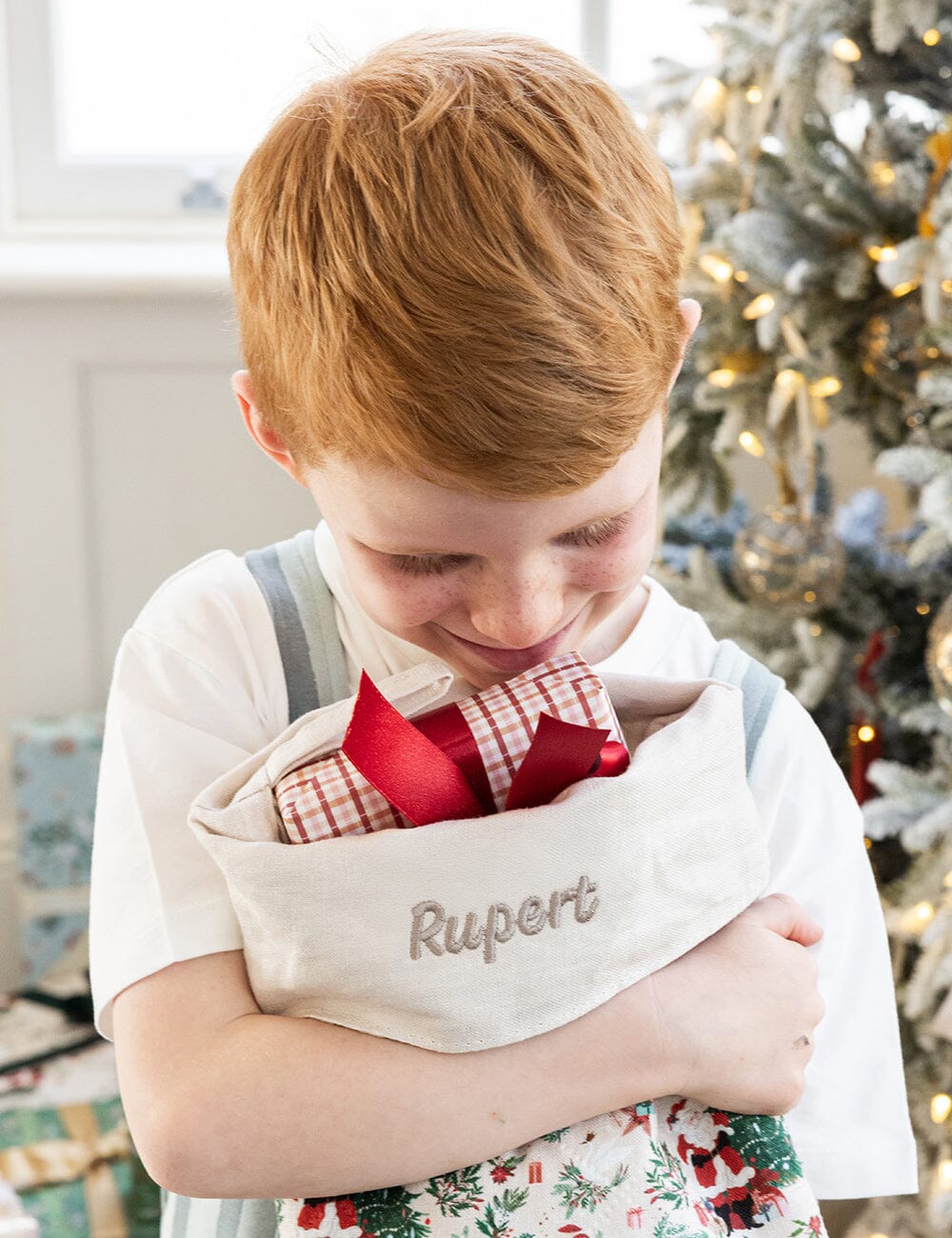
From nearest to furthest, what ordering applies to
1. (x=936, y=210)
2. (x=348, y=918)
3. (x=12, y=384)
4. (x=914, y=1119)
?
(x=348, y=918) → (x=936, y=210) → (x=914, y=1119) → (x=12, y=384)

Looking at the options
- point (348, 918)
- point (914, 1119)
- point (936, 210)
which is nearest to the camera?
point (348, 918)

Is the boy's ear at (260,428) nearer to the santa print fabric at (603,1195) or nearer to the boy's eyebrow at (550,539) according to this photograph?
the boy's eyebrow at (550,539)

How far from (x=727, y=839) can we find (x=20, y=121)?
1929 millimetres

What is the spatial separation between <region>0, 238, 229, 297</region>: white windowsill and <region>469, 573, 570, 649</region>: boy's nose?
1.43 metres

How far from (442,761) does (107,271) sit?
62.0 inches

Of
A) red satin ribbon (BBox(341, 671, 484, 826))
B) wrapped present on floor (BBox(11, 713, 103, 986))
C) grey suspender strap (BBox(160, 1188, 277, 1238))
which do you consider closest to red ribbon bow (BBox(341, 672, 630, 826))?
red satin ribbon (BBox(341, 671, 484, 826))

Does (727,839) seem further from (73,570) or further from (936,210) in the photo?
(73,570)

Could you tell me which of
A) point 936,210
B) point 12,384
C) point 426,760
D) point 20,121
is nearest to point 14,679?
point 12,384

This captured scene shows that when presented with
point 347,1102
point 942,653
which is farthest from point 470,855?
point 942,653

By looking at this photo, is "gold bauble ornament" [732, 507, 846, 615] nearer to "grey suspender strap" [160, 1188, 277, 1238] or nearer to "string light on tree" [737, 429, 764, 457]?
"string light on tree" [737, 429, 764, 457]

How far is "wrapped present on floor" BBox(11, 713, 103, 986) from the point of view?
1.89 meters

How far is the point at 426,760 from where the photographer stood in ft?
1.86

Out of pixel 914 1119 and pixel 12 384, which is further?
pixel 12 384

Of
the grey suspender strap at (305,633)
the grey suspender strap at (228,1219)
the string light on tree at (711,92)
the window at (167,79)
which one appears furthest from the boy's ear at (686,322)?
the window at (167,79)
